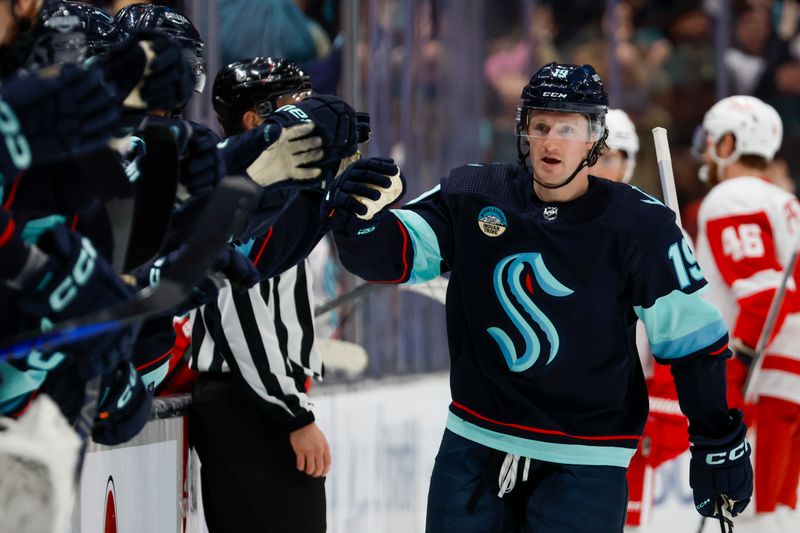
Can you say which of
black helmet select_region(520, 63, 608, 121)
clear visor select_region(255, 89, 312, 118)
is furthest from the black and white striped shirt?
black helmet select_region(520, 63, 608, 121)

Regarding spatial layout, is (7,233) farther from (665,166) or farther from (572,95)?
(665,166)

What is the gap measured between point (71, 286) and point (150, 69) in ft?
0.88

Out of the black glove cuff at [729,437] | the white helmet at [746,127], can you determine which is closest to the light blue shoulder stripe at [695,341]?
the black glove cuff at [729,437]

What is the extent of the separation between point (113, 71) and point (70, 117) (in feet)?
0.53

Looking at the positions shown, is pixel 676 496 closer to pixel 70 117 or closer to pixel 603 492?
pixel 603 492

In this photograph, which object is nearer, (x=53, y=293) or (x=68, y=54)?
(x=53, y=293)

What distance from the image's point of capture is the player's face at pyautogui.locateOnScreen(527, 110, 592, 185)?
2316 mm

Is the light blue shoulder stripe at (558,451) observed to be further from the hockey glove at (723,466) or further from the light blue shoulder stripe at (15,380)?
the light blue shoulder stripe at (15,380)

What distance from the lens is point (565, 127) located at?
2346 mm

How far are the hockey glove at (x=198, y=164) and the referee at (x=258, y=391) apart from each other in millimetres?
817

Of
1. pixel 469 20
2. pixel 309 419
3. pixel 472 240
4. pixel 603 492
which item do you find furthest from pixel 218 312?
pixel 469 20

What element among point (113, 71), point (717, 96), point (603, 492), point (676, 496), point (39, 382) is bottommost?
point (676, 496)

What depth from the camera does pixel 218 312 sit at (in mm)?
2410

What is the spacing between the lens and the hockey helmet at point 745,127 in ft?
13.1
